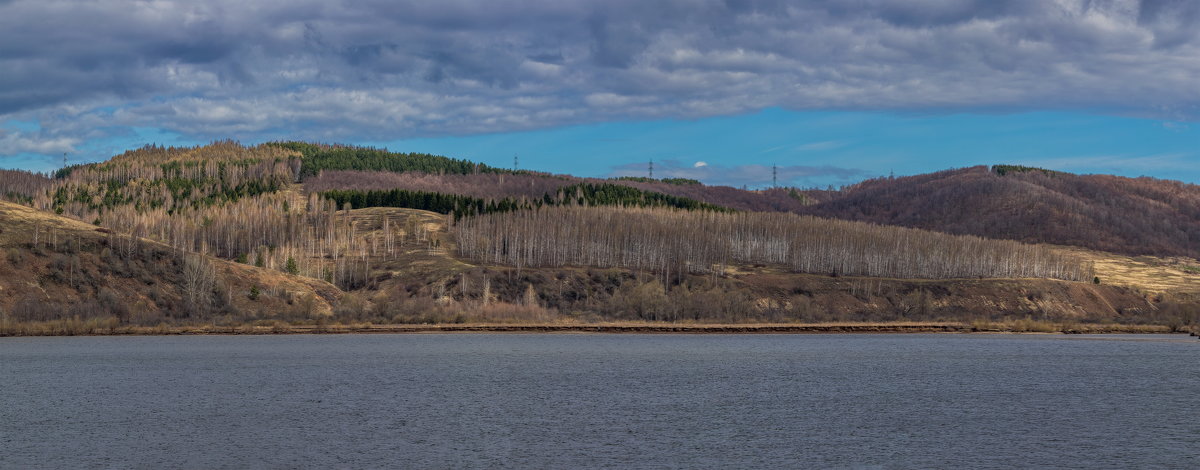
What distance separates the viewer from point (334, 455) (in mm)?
32281

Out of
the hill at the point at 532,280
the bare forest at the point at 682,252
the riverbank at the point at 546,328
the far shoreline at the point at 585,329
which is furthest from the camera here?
the bare forest at the point at 682,252

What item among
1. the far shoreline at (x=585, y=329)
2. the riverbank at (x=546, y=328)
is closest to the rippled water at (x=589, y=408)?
the far shoreline at (x=585, y=329)

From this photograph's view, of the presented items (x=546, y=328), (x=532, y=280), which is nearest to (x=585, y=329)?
(x=546, y=328)

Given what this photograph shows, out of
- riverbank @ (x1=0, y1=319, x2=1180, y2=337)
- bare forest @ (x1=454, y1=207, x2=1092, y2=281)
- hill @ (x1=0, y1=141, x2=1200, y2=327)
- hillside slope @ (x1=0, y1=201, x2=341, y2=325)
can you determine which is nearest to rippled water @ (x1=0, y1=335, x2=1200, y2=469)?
riverbank @ (x1=0, y1=319, x2=1180, y2=337)

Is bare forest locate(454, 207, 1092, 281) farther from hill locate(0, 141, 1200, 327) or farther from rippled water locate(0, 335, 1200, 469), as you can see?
rippled water locate(0, 335, 1200, 469)

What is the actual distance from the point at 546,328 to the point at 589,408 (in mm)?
55660

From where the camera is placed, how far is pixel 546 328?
98062 mm

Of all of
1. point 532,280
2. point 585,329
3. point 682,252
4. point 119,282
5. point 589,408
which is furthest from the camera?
point 682,252

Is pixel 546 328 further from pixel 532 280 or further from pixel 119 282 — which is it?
pixel 532 280

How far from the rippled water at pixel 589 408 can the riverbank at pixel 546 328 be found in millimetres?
15015

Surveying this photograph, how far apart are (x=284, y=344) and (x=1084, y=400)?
56.1 m

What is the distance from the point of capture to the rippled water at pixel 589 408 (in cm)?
3241

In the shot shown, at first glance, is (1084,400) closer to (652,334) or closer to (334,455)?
(334,455)

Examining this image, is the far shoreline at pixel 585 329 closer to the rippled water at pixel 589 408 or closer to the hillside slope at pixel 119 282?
the hillside slope at pixel 119 282
